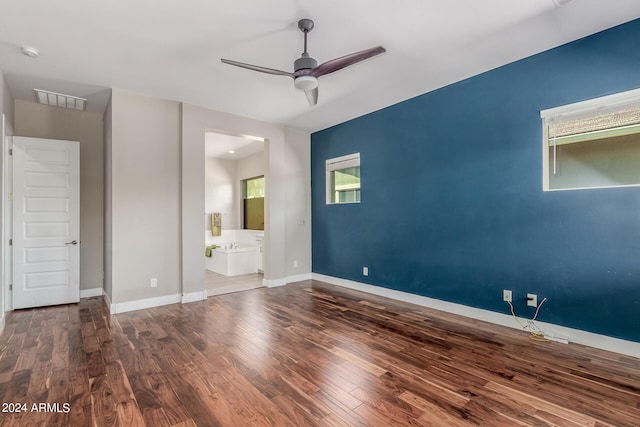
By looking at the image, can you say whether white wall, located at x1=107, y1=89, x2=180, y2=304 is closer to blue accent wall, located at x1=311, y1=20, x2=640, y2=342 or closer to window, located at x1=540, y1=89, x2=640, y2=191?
blue accent wall, located at x1=311, y1=20, x2=640, y2=342

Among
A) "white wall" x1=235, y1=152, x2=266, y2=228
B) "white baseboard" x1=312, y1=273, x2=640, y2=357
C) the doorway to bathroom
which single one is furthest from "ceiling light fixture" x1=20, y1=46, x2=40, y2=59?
"white wall" x1=235, y1=152, x2=266, y2=228

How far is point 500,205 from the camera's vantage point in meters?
3.46

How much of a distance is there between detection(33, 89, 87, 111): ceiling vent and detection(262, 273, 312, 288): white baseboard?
3784 millimetres

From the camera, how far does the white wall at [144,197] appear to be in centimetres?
401

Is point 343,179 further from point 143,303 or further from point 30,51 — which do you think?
point 30,51

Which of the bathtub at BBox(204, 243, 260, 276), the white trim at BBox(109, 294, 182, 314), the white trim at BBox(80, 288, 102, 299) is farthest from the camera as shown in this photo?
the bathtub at BBox(204, 243, 260, 276)

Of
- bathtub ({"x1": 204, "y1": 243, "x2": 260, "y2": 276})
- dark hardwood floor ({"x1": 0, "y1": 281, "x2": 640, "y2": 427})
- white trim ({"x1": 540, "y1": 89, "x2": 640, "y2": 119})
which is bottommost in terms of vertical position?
dark hardwood floor ({"x1": 0, "y1": 281, "x2": 640, "y2": 427})

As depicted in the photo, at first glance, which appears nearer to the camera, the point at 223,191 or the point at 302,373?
the point at 302,373

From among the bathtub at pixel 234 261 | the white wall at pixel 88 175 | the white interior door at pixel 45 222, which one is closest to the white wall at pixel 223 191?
the bathtub at pixel 234 261

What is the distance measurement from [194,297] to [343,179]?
3.09 meters

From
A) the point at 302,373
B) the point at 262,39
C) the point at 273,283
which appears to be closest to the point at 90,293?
the point at 273,283

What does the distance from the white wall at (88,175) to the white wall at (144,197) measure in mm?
1029

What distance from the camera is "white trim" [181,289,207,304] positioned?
4395 mm

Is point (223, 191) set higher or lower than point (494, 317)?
higher
